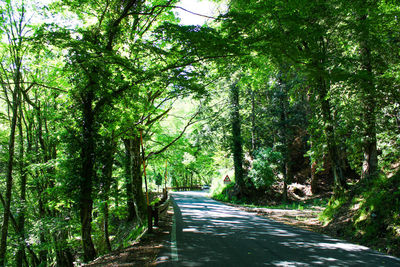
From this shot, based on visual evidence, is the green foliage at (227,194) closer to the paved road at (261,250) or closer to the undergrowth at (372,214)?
the undergrowth at (372,214)

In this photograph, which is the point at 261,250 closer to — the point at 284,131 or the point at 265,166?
the point at 265,166

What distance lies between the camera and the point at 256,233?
8078mm

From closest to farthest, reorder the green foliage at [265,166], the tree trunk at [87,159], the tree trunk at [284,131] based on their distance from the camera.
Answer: the tree trunk at [87,159] → the green foliage at [265,166] → the tree trunk at [284,131]

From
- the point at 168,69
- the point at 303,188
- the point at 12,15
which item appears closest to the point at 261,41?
the point at 168,69

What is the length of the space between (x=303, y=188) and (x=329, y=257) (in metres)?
17.7

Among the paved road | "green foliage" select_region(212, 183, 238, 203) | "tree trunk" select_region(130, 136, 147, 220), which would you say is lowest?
"green foliage" select_region(212, 183, 238, 203)

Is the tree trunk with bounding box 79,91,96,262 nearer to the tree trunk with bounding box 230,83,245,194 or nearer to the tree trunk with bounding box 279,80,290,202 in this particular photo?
the tree trunk with bounding box 230,83,245,194

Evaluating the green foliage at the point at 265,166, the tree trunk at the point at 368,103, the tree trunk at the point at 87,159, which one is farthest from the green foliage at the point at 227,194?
the tree trunk at the point at 87,159

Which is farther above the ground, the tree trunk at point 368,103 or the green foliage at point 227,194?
the tree trunk at point 368,103

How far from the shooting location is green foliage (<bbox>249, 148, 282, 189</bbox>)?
63.5ft

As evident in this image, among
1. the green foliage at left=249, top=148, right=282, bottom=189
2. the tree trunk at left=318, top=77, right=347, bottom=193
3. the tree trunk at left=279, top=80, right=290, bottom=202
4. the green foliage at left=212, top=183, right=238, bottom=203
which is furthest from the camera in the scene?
the green foliage at left=212, top=183, right=238, bottom=203

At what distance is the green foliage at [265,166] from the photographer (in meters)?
19.3

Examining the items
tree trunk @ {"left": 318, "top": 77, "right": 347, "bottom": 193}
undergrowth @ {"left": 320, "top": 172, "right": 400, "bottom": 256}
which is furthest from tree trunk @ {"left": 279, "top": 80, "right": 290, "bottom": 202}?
undergrowth @ {"left": 320, "top": 172, "right": 400, "bottom": 256}

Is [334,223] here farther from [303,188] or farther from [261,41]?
[303,188]
